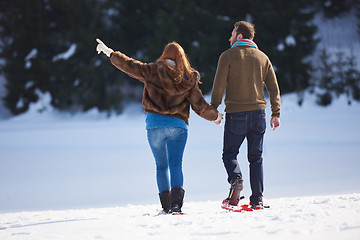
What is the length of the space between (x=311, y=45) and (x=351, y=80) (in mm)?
2730

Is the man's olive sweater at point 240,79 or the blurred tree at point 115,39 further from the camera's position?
the blurred tree at point 115,39

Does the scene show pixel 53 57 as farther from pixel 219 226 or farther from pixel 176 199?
pixel 219 226

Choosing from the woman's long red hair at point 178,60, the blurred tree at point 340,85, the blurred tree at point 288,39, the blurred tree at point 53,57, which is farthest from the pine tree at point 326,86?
the woman's long red hair at point 178,60

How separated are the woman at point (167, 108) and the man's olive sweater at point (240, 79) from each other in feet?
0.86

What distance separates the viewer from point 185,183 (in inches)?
249

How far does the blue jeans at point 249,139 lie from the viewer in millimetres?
3816

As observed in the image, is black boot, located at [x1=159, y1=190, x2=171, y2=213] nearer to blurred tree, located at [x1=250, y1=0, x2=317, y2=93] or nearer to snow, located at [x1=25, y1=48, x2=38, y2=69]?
blurred tree, located at [x1=250, y1=0, x2=317, y2=93]

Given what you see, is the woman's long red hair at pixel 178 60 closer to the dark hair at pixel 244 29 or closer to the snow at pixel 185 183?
the dark hair at pixel 244 29

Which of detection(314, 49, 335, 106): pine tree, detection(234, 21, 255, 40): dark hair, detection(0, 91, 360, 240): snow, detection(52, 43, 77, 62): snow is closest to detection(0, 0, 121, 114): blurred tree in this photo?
detection(52, 43, 77, 62): snow

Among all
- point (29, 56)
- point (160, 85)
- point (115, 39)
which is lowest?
point (160, 85)

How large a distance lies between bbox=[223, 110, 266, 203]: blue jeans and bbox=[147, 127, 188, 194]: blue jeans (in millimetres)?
440

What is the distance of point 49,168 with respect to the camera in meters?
8.30

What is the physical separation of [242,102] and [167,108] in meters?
0.69

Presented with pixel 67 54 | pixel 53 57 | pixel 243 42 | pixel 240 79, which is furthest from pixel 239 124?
pixel 53 57
